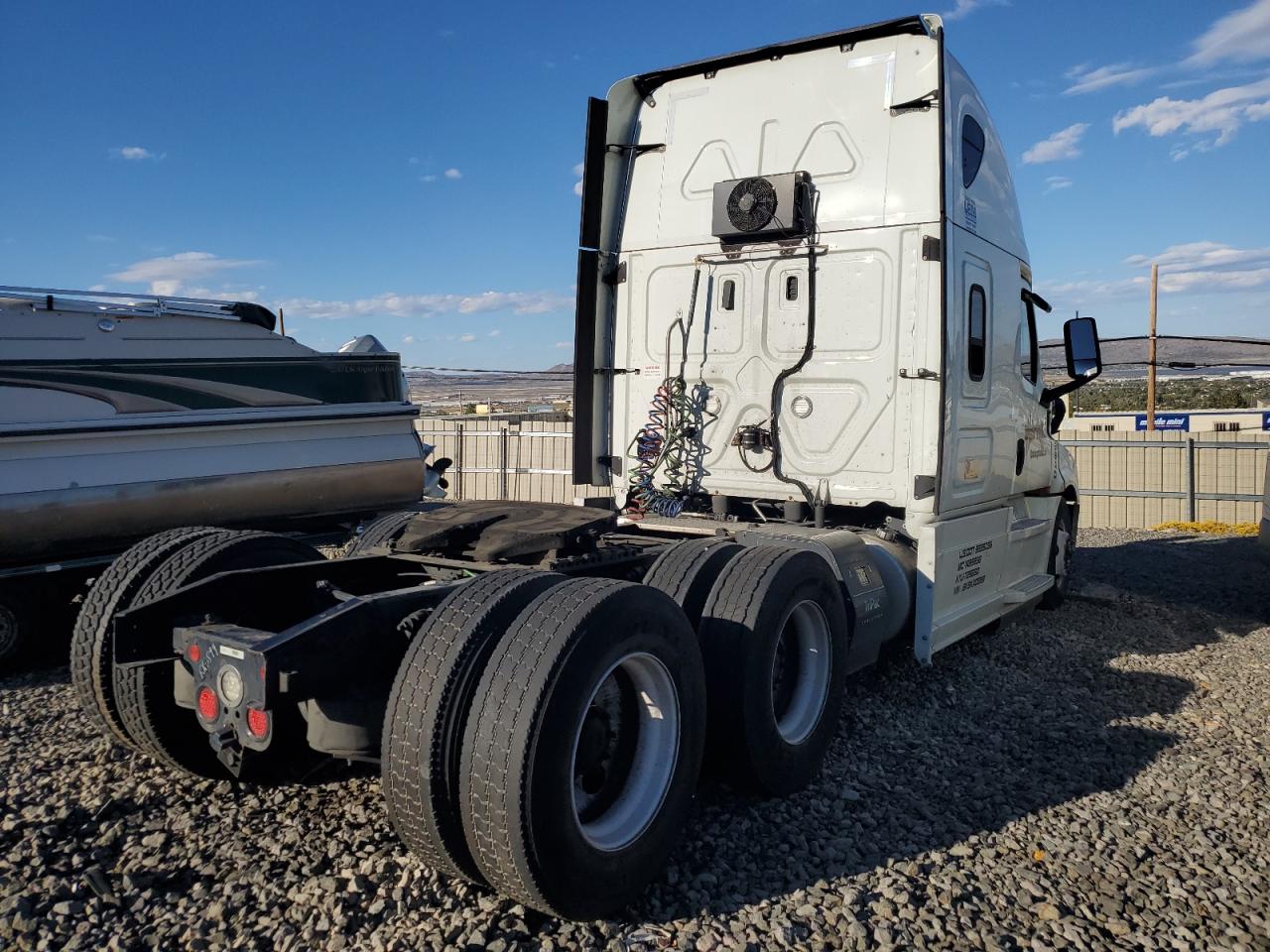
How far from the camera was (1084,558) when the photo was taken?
11781mm

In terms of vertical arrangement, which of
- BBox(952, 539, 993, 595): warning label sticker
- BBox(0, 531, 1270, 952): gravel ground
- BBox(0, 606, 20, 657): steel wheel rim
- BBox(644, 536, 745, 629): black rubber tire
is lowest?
BBox(0, 531, 1270, 952): gravel ground

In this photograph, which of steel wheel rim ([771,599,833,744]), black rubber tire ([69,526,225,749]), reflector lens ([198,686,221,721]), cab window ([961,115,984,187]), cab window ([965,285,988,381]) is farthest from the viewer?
cab window ([965,285,988,381])

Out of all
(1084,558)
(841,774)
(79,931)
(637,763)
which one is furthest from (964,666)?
(1084,558)

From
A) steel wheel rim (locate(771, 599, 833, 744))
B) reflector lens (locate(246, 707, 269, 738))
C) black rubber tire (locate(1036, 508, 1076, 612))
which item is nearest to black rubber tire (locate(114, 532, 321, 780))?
reflector lens (locate(246, 707, 269, 738))

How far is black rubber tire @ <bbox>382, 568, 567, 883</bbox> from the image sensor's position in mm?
2768

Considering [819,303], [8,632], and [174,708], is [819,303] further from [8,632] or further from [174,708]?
[8,632]

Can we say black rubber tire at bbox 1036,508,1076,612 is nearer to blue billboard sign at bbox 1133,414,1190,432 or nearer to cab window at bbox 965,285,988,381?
cab window at bbox 965,285,988,381

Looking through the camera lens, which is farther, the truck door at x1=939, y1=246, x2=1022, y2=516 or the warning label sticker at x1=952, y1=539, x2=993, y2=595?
the warning label sticker at x1=952, y1=539, x2=993, y2=595

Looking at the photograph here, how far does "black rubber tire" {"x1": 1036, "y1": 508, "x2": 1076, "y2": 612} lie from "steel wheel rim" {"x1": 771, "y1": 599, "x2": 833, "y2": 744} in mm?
3932

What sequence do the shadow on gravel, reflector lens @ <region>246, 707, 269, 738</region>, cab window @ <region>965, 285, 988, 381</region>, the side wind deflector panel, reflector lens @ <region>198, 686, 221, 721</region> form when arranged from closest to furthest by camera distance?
1. reflector lens @ <region>246, 707, 269, 738</region>
2. reflector lens @ <region>198, 686, 221, 721</region>
3. the shadow on gravel
4. cab window @ <region>965, 285, 988, 381</region>
5. the side wind deflector panel

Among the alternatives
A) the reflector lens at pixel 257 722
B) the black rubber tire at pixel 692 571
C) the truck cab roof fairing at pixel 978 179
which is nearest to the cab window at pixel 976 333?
the truck cab roof fairing at pixel 978 179

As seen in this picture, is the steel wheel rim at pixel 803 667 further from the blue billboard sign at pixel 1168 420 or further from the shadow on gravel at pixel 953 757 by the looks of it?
the blue billboard sign at pixel 1168 420

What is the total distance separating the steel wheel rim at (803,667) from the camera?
14.0 ft

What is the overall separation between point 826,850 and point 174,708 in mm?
2599
